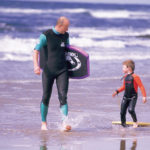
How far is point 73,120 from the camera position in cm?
754

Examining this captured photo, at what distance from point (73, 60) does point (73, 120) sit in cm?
114

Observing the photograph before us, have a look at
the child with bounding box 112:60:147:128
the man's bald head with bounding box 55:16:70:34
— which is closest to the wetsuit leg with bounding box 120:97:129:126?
the child with bounding box 112:60:147:128

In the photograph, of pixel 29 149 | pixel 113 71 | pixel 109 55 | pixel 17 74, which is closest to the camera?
pixel 29 149

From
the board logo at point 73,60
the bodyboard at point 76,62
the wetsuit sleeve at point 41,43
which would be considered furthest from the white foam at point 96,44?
the wetsuit sleeve at point 41,43

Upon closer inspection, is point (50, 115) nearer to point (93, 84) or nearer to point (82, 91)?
point (82, 91)

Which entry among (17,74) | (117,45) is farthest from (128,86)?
(117,45)

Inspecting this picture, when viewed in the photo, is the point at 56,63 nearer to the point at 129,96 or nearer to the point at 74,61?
the point at 74,61

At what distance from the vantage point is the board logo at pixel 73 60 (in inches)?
267

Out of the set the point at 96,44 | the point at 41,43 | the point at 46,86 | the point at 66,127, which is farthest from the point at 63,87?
the point at 96,44

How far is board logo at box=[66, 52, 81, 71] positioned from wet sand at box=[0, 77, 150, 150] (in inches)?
33.5

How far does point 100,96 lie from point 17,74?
11.8 ft

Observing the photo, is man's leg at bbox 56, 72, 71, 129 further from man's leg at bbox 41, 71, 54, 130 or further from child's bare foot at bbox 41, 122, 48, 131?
child's bare foot at bbox 41, 122, 48, 131

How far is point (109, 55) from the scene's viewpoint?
18188 millimetres

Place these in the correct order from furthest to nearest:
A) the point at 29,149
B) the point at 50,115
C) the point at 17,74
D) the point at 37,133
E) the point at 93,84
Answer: the point at 17,74 < the point at 93,84 < the point at 50,115 < the point at 37,133 < the point at 29,149
